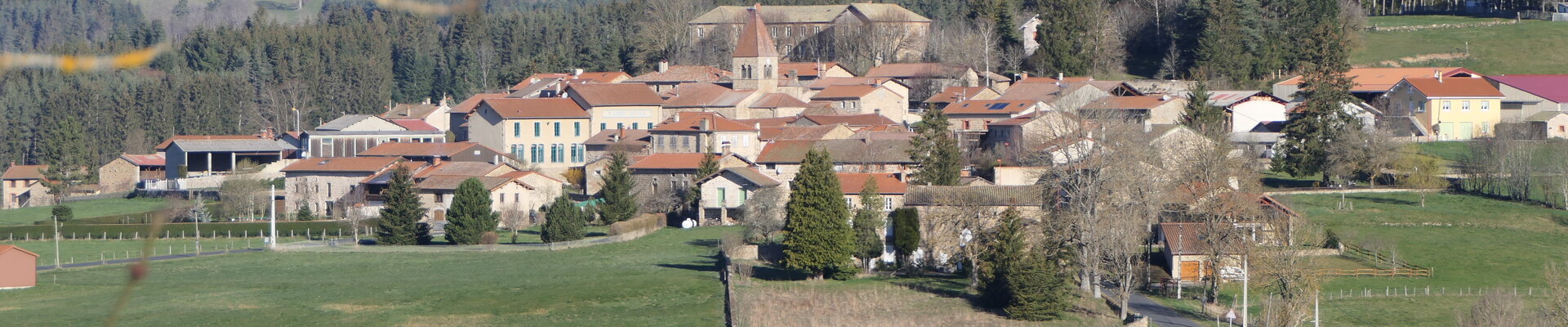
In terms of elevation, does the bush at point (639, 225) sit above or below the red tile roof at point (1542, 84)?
below

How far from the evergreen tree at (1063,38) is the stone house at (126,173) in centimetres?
4290

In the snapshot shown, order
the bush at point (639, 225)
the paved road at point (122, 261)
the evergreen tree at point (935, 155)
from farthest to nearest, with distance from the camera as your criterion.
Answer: the bush at point (639, 225) → the evergreen tree at point (935, 155) → the paved road at point (122, 261)

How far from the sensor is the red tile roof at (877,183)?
46781 millimetres

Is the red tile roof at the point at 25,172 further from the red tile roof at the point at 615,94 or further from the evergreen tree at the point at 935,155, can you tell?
the evergreen tree at the point at 935,155

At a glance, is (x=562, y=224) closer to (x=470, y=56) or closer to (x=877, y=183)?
(x=877, y=183)

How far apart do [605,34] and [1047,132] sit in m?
53.9

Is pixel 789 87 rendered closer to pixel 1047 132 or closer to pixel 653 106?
pixel 653 106

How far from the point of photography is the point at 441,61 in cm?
11019

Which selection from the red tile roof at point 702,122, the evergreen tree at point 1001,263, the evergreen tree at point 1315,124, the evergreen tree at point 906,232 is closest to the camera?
the evergreen tree at point 1001,263

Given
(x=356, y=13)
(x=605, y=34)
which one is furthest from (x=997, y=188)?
(x=356, y=13)

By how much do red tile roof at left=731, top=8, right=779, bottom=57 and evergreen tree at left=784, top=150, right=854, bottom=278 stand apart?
3437 centimetres

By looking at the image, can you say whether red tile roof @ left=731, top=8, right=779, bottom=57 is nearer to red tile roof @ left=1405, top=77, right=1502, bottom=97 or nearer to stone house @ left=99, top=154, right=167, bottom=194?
stone house @ left=99, top=154, right=167, bottom=194

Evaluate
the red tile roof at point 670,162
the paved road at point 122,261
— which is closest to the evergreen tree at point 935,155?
the red tile roof at point 670,162

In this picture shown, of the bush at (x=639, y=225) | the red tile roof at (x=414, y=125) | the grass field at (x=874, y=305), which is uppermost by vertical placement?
the red tile roof at (x=414, y=125)
